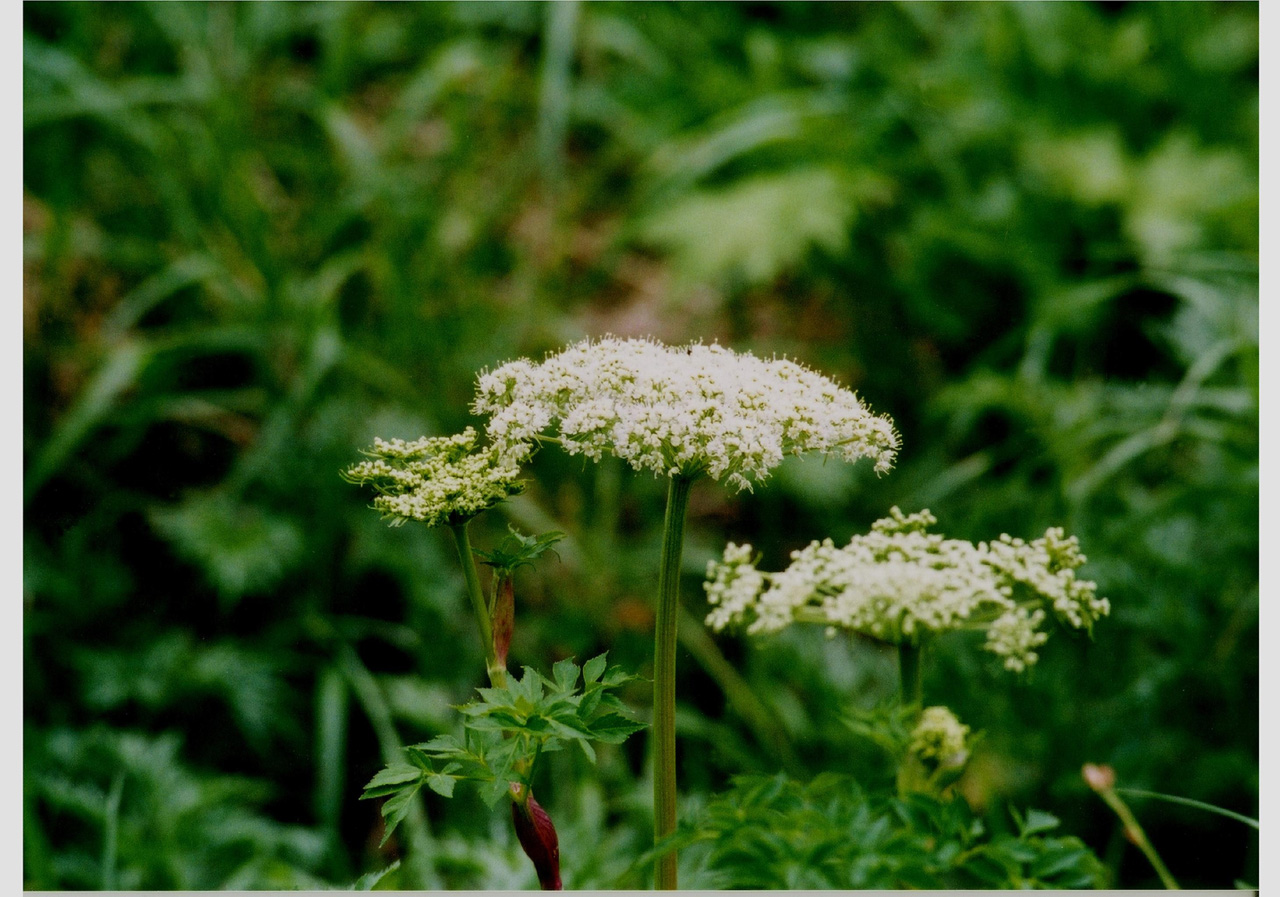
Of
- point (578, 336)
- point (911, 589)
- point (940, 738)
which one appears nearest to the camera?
point (911, 589)

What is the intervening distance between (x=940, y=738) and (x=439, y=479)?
0.47m

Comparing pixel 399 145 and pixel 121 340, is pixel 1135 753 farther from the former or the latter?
pixel 121 340

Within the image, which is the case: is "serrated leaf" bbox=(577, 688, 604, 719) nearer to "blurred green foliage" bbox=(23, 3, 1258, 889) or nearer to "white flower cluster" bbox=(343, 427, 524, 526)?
"white flower cluster" bbox=(343, 427, 524, 526)

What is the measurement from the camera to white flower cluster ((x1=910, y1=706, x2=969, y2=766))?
31.7 inches

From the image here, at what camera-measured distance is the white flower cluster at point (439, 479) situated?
74cm

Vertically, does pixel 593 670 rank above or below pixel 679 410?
below

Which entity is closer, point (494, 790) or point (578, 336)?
point (494, 790)

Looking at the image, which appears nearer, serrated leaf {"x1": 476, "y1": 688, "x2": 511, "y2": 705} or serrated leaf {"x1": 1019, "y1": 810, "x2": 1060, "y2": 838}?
serrated leaf {"x1": 476, "y1": 688, "x2": 511, "y2": 705}

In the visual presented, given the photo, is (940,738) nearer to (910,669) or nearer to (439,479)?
(910,669)

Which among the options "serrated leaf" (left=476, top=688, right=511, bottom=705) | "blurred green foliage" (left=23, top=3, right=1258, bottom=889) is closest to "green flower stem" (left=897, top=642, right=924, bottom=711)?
"serrated leaf" (left=476, top=688, right=511, bottom=705)

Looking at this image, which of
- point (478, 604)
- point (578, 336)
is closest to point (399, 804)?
point (478, 604)

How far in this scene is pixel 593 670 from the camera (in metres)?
0.78

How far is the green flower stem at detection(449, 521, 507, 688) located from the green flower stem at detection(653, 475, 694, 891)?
0.12 metres

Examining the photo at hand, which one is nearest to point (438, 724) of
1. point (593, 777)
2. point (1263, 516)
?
point (593, 777)
